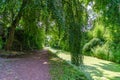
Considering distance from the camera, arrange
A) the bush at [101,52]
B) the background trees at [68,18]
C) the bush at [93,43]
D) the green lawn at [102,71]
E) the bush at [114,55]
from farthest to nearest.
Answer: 1. the bush at [93,43]
2. the bush at [101,52]
3. the bush at [114,55]
4. the green lawn at [102,71]
5. the background trees at [68,18]

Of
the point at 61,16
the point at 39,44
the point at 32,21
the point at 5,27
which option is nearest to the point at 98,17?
the point at 61,16

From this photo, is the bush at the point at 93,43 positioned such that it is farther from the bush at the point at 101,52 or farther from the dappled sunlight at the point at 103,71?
the dappled sunlight at the point at 103,71

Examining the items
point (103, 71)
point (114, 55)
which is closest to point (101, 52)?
point (114, 55)

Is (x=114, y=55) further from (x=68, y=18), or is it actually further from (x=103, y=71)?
(x=68, y=18)

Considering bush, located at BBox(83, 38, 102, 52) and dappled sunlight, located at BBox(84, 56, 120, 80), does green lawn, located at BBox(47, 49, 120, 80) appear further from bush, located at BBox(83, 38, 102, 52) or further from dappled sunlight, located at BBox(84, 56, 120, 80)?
bush, located at BBox(83, 38, 102, 52)

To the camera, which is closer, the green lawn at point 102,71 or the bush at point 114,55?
the green lawn at point 102,71

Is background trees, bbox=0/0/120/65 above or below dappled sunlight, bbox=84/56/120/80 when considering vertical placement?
above

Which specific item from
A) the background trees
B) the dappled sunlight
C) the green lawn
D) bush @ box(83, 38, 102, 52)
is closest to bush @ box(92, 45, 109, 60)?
bush @ box(83, 38, 102, 52)

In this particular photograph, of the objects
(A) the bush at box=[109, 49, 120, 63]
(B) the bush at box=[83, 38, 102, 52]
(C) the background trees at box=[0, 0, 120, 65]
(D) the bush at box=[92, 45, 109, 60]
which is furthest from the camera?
(B) the bush at box=[83, 38, 102, 52]

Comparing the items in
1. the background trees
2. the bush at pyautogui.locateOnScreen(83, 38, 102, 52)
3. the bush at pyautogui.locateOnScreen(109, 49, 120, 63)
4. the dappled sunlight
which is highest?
the background trees

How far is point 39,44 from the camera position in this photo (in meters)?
22.4

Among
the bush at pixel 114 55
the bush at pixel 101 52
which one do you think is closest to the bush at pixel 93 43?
the bush at pixel 101 52

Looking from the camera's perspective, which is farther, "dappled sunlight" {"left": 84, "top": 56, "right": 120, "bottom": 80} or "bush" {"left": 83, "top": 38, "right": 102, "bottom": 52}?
"bush" {"left": 83, "top": 38, "right": 102, "bottom": 52}

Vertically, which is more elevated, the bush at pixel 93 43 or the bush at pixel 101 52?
the bush at pixel 93 43
